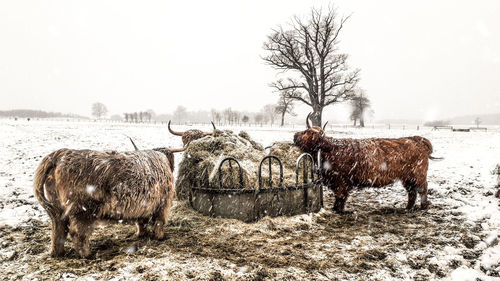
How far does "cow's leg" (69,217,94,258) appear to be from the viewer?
2.97 meters

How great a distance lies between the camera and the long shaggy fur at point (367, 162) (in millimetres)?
4926

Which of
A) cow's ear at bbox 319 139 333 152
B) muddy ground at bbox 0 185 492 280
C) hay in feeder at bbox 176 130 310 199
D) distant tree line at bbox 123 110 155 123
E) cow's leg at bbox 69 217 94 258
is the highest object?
distant tree line at bbox 123 110 155 123

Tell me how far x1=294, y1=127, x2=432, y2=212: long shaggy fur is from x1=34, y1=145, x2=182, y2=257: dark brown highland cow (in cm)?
308

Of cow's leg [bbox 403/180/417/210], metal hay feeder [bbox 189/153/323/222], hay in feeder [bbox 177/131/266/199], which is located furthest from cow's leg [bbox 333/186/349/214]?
hay in feeder [bbox 177/131/266/199]

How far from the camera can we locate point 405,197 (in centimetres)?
613

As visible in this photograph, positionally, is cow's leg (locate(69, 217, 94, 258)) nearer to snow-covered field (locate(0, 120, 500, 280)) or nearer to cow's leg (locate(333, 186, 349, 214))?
snow-covered field (locate(0, 120, 500, 280))

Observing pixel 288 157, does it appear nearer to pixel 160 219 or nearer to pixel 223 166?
pixel 223 166

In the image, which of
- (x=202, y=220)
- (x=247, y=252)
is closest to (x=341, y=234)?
(x=247, y=252)

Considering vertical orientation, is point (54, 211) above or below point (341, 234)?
above

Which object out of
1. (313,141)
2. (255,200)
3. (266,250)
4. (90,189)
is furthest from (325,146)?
(90,189)

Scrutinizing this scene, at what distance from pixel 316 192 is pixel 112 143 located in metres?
12.2

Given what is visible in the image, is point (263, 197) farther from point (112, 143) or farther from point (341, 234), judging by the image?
point (112, 143)

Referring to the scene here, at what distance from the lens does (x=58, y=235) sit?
3.11 m

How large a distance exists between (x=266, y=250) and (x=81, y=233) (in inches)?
82.9
